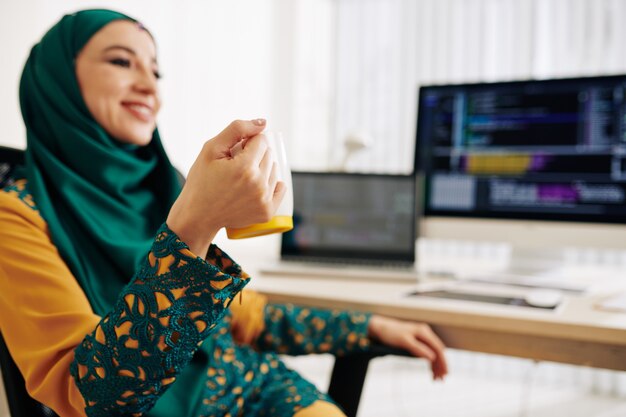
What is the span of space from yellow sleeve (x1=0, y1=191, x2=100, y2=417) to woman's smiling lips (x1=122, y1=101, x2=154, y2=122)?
0.27m

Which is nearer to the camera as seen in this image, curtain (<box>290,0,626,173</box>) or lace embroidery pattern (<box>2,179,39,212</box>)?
lace embroidery pattern (<box>2,179,39,212</box>)

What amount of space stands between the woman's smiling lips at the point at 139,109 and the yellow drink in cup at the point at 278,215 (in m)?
0.40

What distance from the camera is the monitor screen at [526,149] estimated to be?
1381mm

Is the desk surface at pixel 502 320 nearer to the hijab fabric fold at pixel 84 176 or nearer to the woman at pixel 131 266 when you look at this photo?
the woman at pixel 131 266

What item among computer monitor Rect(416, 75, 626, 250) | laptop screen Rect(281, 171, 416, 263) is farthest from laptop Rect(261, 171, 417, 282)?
computer monitor Rect(416, 75, 626, 250)

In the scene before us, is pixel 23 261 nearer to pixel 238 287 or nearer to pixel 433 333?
pixel 238 287

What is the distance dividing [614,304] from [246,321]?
0.69 meters

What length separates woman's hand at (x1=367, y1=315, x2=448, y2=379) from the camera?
101 centimetres

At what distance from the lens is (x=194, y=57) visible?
85.4 inches

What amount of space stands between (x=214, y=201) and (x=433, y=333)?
67 centimetres

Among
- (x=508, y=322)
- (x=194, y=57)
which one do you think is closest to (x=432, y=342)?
(x=508, y=322)

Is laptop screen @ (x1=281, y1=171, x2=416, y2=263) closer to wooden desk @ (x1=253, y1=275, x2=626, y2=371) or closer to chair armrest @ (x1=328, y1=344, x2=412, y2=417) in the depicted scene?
wooden desk @ (x1=253, y1=275, x2=626, y2=371)

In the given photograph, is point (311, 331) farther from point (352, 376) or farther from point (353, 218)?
point (353, 218)

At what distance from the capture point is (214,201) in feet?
1.81
